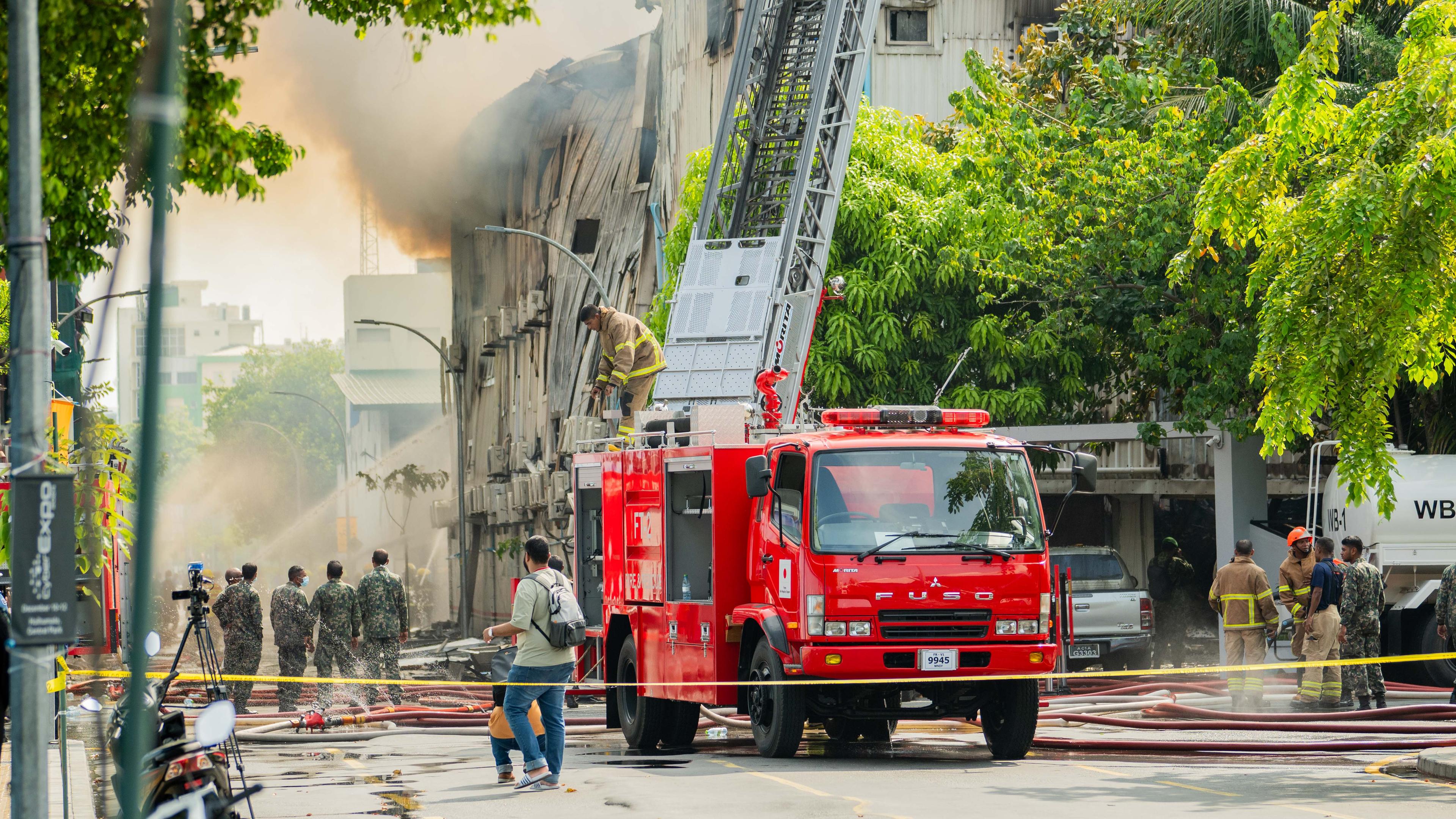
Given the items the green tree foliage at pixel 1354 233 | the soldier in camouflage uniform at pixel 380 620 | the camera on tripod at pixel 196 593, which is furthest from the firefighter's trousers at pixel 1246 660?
the camera on tripod at pixel 196 593

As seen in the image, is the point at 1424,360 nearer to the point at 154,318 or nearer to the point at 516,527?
the point at 154,318

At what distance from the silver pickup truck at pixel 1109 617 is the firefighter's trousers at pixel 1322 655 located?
158 inches

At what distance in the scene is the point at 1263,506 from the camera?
23.2 metres

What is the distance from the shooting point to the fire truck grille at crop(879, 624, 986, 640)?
12.1 meters

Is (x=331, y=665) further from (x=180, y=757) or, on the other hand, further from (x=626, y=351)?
(x=180, y=757)

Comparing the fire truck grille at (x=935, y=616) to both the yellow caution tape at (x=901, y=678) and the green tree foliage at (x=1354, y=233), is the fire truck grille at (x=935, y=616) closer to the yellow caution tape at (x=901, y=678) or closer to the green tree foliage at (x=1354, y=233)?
the yellow caution tape at (x=901, y=678)

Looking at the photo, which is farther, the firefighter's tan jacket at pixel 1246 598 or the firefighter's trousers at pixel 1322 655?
the firefighter's tan jacket at pixel 1246 598

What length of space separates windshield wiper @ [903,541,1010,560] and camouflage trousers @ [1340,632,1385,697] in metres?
5.07

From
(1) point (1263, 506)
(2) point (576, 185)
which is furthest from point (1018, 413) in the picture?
(2) point (576, 185)

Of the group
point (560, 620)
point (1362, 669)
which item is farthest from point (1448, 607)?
point (560, 620)

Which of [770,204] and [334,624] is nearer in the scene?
[334,624]

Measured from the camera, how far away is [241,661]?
61.5ft

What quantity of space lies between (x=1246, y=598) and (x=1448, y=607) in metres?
2.13

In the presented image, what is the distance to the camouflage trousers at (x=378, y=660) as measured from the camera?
18.7m
